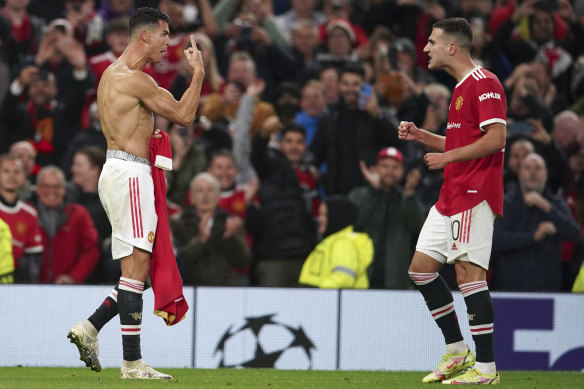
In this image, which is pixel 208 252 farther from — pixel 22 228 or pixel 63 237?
pixel 22 228

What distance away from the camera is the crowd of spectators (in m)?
10.5

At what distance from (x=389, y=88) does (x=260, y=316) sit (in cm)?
428

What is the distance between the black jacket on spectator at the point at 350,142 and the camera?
1160cm

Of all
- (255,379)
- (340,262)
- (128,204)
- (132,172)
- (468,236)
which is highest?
(132,172)

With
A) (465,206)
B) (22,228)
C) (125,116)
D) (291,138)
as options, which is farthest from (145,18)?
(291,138)

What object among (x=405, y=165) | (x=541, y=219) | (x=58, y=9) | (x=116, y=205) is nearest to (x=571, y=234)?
(x=541, y=219)

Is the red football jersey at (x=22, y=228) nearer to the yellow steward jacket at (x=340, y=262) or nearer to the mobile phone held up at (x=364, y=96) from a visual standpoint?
the yellow steward jacket at (x=340, y=262)

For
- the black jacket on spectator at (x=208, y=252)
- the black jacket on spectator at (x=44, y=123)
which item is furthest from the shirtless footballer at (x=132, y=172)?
the black jacket on spectator at (x=44, y=123)

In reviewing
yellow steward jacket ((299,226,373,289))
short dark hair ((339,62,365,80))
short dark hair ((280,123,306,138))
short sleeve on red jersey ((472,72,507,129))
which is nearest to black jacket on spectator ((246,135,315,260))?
short dark hair ((280,123,306,138))

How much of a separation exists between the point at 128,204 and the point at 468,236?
2.29m

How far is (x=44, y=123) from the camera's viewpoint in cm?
1188

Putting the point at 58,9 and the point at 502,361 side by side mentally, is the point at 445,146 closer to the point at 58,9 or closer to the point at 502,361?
the point at 502,361

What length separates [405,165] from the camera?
11.5 metres

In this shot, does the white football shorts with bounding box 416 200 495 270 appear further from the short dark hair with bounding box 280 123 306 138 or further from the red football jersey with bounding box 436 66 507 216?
the short dark hair with bounding box 280 123 306 138
